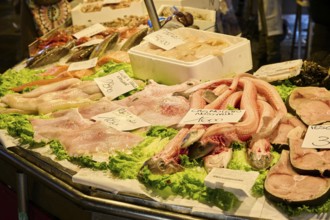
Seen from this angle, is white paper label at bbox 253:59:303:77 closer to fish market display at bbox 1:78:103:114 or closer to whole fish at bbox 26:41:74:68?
fish market display at bbox 1:78:103:114

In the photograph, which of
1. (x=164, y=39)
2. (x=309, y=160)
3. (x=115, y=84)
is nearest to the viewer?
(x=309, y=160)

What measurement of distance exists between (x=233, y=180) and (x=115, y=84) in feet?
4.72

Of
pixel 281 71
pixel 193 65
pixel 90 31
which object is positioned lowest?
pixel 90 31

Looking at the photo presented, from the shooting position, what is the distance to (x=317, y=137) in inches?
88.8

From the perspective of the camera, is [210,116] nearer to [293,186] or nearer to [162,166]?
[162,166]

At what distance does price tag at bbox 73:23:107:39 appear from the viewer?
15.1ft

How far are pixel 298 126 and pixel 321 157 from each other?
1.09 ft

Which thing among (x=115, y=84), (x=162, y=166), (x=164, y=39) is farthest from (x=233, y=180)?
(x=164, y=39)

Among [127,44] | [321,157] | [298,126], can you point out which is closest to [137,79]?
[127,44]

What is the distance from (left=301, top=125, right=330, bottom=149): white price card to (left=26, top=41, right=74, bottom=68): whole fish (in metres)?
2.35

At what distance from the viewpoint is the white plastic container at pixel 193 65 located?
3106 mm

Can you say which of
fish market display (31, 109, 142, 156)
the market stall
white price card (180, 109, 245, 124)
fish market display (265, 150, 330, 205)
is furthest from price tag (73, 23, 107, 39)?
fish market display (265, 150, 330, 205)

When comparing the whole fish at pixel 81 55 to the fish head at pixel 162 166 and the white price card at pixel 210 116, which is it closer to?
the white price card at pixel 210 116

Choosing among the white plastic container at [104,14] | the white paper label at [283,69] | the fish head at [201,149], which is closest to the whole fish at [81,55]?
the white plastic container at [104,14]
